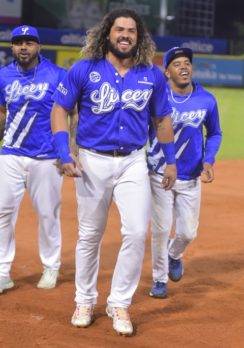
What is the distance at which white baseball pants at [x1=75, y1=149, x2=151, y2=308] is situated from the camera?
558 cm

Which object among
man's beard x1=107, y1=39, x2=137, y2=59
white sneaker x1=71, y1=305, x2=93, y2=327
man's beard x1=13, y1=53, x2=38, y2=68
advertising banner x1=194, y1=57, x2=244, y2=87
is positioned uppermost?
man's beard x1=107, y1=39, x2=137, y2=59

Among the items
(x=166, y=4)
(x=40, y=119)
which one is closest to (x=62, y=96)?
(x=40, y=119)

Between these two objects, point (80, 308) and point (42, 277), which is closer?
point (80, 308)

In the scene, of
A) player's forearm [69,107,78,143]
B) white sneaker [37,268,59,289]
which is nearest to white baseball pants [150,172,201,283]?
player's forearm [69,107,78,143]

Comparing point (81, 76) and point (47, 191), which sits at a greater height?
point (81, 76)

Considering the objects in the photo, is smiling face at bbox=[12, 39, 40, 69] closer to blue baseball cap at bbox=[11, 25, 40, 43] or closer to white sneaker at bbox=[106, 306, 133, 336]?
blue baseball cap at bbox=[11, 25, 40, 43]

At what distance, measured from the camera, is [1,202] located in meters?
6.69

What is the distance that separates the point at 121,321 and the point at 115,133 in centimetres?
131

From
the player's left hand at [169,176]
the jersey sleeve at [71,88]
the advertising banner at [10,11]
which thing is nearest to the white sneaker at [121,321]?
the player's left hand at [169,176]

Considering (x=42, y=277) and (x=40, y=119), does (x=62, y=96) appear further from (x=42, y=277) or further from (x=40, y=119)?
(x=42, y=277)

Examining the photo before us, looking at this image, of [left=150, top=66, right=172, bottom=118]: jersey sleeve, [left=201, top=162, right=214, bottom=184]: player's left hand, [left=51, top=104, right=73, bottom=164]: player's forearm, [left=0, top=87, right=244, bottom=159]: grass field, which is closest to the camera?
[left=51, top=104, right=73, bottom=164]: player's forearm

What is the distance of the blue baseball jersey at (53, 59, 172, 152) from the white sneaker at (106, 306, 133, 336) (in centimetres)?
114

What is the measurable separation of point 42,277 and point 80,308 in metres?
1.26

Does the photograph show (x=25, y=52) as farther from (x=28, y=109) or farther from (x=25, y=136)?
(x=25, y=136)
